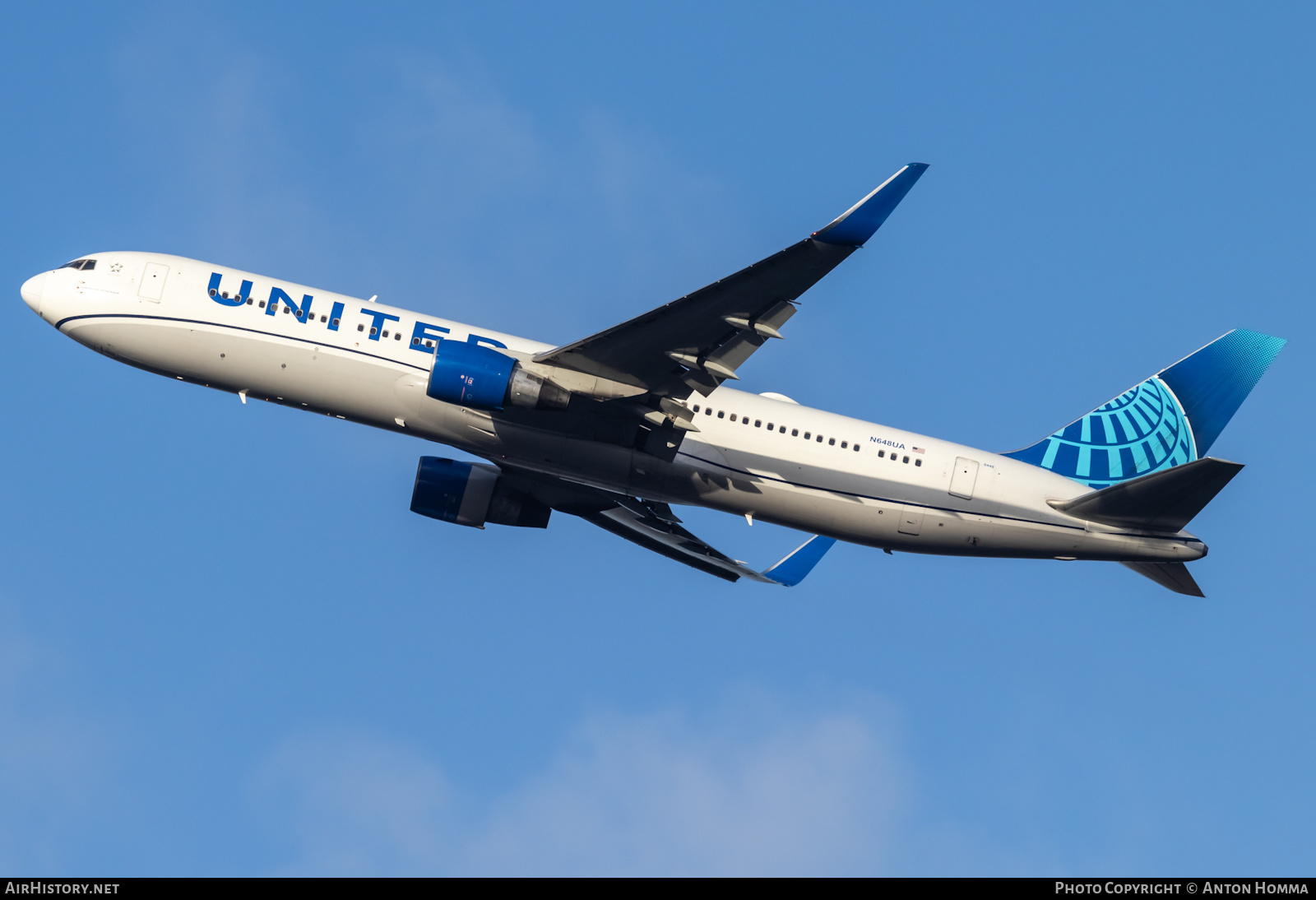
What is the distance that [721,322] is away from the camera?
30609mm

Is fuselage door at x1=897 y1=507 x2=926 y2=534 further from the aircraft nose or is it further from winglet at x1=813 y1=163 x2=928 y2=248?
the aircraft nose

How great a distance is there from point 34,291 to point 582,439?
53.7 feet

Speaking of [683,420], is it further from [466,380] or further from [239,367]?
[239,367]

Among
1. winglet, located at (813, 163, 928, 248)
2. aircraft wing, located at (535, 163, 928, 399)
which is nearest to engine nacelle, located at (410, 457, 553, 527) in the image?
aircraft wing, located at (535, 163, 928, 399)

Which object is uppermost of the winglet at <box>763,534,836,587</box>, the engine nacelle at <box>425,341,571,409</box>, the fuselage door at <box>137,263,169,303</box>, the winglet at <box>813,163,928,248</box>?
the winglet at <box>813,163,928,248</box>

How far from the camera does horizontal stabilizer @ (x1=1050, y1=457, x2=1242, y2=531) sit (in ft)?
103

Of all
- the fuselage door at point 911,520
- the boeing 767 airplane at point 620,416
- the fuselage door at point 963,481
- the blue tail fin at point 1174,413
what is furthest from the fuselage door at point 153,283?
the blue tail fin at point 1174,413

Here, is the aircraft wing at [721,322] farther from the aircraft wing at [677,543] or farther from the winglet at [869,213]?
the aircraft wing at [677,543]

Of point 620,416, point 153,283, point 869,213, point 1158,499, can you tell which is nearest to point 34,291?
point 153,283

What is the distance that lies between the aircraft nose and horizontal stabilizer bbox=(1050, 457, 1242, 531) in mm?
28934

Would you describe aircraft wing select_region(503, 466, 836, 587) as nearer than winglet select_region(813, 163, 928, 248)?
No

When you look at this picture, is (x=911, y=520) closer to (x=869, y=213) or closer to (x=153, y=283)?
(x=869, y=213)
